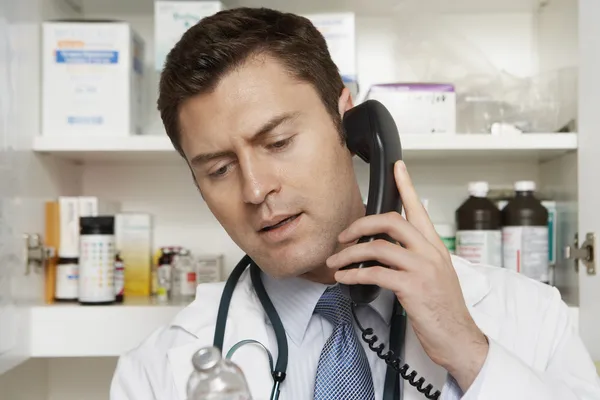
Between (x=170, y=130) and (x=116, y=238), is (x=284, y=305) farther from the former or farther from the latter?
(x=116, y=238)

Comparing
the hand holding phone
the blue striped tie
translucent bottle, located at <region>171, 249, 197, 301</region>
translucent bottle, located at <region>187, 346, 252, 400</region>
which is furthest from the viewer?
translucent bottle, located at <region>171, 249, 197, 301</region>

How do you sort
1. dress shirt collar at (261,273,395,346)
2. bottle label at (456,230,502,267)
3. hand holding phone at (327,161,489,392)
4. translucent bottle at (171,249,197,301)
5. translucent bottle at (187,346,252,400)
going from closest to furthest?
1. translucent bottle at (187,346,252,400)
2. hand holding phone at (327,161,489,392)
3. dress shirt collar at (261,273,395,346)
4. bottle label at (456,230,502,267)
5. translucent bottle at (171,249,197,301)

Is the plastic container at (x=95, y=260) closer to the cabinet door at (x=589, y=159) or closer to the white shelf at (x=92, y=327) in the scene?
the white shelf at (x=92, y=327)

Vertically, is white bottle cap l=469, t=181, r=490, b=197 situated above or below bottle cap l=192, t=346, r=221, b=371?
above

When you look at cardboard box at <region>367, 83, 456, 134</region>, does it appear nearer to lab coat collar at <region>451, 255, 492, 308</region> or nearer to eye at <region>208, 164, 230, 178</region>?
lab coat collar at <region>451, 255, 492, 308</region>

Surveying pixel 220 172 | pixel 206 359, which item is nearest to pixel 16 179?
pixel 220 172

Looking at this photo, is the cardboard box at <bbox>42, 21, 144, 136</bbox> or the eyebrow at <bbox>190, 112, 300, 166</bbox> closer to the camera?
the eyebrow at <bbox>190, 112, 300, 166</bbox>

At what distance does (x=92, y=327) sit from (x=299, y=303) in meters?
0.52

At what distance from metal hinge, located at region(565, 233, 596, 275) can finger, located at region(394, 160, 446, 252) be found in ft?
1.77

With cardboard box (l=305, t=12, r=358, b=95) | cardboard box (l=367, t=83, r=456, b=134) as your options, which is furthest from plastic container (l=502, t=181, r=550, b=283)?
cardboard box (l=305, t=12, r=358, b=95)

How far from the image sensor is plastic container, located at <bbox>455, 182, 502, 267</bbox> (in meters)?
1.29

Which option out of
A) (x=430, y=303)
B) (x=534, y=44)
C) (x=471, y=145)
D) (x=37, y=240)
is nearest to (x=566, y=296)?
(x=471, y=145)

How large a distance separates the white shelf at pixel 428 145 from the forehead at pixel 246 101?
397mm

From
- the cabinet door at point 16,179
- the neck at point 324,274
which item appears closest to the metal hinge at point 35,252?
the cabinet door at point 16,179
